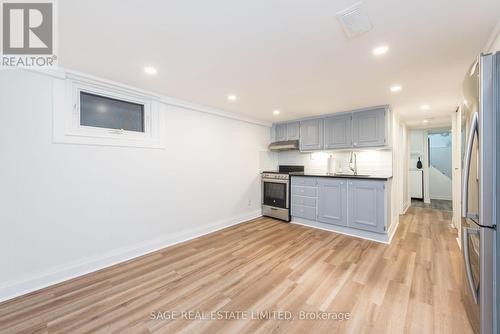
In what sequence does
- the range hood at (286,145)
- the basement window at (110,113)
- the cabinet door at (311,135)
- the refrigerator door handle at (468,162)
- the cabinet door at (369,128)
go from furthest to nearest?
1. the range hood at (286,145)
2. the cabinet door at (311,135)
3. the cabinet door at (369,128)
4. the basement window at (110,113)
5. the refrigerator door handle at (468,162)

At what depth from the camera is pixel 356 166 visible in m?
4.11

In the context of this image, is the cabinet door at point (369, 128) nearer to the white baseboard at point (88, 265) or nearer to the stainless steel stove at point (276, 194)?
the stainless steel stove at point (276, 194)

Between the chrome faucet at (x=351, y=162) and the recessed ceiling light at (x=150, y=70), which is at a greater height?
the recessed ceiling light at (x=150, y=70)

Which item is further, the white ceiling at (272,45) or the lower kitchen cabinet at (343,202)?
the lower kitchen cabinet at (343,202)

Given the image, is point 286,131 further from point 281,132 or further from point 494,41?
point 494,41

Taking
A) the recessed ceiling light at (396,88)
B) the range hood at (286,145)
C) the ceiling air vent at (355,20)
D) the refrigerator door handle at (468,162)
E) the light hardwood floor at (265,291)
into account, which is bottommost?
the light hardwood floor at (265,291)

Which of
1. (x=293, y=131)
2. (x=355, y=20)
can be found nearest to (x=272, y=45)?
(x=355, y=20)

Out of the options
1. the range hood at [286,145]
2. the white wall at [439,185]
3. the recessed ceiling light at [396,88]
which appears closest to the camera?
the recessed ceiling light at [396,88]

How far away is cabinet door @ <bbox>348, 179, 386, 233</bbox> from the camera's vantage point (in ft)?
10.3

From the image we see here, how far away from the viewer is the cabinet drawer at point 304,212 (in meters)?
3.92

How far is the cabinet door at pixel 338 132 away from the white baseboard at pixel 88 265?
2890mm

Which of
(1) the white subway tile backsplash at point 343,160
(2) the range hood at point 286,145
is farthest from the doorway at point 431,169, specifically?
(2) the range hood at point 286,145

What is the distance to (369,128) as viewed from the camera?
358 cm

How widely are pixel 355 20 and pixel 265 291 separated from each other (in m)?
2.38
